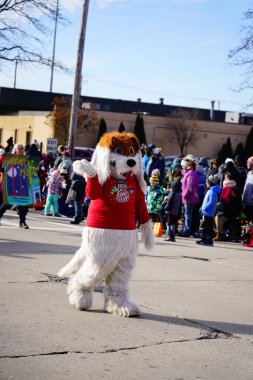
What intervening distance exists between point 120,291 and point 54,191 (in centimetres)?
1240

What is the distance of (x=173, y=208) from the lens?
626 inches

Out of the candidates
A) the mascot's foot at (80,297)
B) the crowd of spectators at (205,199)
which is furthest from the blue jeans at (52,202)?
the mascot's foot at (80,297)

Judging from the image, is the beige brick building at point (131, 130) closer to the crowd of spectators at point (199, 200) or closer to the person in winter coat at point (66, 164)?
the person in winter coat at point (66, 164)

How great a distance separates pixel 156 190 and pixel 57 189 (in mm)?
3785

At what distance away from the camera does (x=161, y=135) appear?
61.1 meters

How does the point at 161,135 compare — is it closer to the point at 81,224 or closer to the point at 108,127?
the point at 108,127

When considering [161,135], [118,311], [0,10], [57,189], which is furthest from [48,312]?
[161,135]

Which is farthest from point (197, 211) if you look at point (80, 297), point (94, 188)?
point (80, 297)

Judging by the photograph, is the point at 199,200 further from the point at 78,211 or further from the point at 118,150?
the point at 118,150

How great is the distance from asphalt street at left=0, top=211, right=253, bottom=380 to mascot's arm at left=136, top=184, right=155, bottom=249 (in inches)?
27.6

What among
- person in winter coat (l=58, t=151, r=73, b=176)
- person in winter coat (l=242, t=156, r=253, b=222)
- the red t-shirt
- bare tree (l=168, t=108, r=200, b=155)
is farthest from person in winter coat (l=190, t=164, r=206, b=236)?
bare tree (l=168, t=108, r=200, b=155)

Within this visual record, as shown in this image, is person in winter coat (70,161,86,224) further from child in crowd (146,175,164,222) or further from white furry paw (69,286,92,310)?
white furry paw (69,286,92,310)

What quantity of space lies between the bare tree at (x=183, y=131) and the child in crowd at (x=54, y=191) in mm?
41130

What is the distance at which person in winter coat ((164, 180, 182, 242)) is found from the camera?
1548 centimetres
